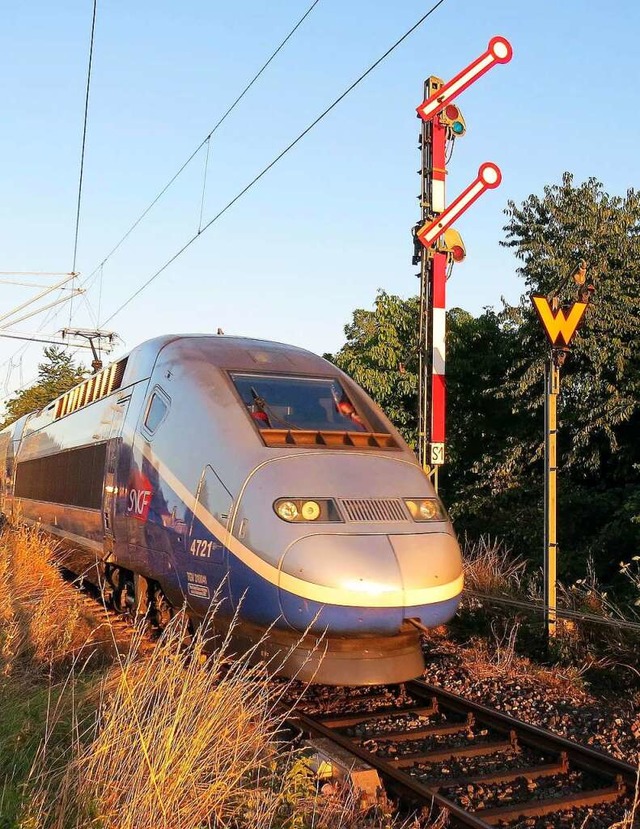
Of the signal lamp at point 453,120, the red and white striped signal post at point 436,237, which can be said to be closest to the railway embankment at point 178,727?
the red and white striped signal post at point 436,237

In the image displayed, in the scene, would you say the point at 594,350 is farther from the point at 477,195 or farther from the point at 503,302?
the point at 477,195

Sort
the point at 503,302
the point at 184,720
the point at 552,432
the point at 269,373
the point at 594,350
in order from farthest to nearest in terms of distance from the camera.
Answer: the point at 503,302 → the point at 594,350 → the point at 552,432 → the point at 269,373 → the point at 184,720

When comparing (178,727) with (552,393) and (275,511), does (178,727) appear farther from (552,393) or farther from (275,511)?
(552,393)

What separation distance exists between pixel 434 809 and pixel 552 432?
4538mm

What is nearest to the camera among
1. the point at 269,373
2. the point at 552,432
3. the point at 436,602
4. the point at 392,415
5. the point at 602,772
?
the point at 602,772

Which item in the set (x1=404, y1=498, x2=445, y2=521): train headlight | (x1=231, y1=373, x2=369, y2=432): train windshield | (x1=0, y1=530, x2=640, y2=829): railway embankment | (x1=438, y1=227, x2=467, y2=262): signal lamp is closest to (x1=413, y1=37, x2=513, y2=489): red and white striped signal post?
(x1=438, y1=227, x2=467, y2=262): signal lamp

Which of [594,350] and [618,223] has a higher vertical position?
[618,223]

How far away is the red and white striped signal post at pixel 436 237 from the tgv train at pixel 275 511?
121 inches

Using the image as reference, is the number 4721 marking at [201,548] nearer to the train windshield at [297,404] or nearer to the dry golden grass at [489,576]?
the train windshield at [297,404]

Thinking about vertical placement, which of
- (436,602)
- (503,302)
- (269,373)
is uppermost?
(503,302)

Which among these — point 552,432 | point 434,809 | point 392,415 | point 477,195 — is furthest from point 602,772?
point 392,415

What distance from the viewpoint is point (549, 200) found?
44.3 ft

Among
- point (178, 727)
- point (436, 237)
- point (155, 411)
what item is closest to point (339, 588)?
point (178, 727)

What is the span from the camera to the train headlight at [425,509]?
5859 millimetres
